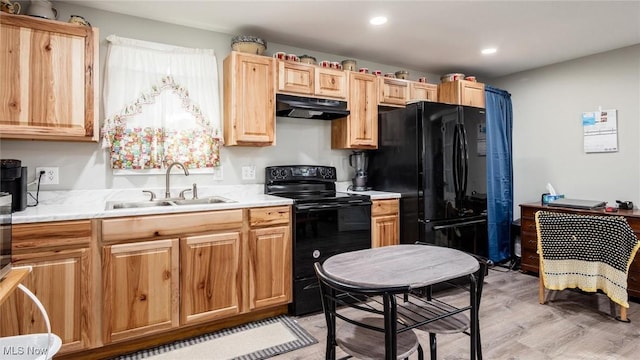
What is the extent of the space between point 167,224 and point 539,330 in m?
2.65

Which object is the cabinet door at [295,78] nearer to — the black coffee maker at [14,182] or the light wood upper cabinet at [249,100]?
the light wood upper cabinet at [249,100]

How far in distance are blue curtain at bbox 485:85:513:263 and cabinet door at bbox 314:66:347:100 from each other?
1885 millimetres

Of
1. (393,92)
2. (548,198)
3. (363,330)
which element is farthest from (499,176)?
(363,330)

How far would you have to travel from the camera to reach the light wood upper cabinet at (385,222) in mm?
3098

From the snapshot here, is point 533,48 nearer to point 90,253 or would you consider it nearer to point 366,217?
point 366,217

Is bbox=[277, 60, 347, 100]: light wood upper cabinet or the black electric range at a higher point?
bbox=[277, 60, 347, 100]: light wood upper cabinet

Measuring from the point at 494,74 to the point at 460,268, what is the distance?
380cm

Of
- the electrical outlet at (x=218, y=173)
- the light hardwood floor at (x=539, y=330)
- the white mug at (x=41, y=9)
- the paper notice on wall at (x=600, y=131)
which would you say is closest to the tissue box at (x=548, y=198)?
the paper notice on wall at (x=600, y=131)

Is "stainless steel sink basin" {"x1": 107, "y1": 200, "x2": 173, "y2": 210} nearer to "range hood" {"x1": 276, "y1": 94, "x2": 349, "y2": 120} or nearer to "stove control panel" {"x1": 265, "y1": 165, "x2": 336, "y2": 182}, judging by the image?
"stove control panel" {"x1": 265, "y1": 165, "x2": 336, "y2": 182}

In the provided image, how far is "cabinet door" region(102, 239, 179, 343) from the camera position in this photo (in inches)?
80.6

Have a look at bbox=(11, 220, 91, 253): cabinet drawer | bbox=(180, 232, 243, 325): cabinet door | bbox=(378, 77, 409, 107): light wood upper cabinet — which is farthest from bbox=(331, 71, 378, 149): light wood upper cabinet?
bbox=(11, 220, 91, 253): cabinet drawer

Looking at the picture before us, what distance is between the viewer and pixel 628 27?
2928mm

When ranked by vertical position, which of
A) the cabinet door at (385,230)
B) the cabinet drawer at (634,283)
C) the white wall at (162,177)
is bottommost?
the cabinet drawer at (634,283)

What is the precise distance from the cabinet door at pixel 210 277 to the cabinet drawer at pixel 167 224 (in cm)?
7
